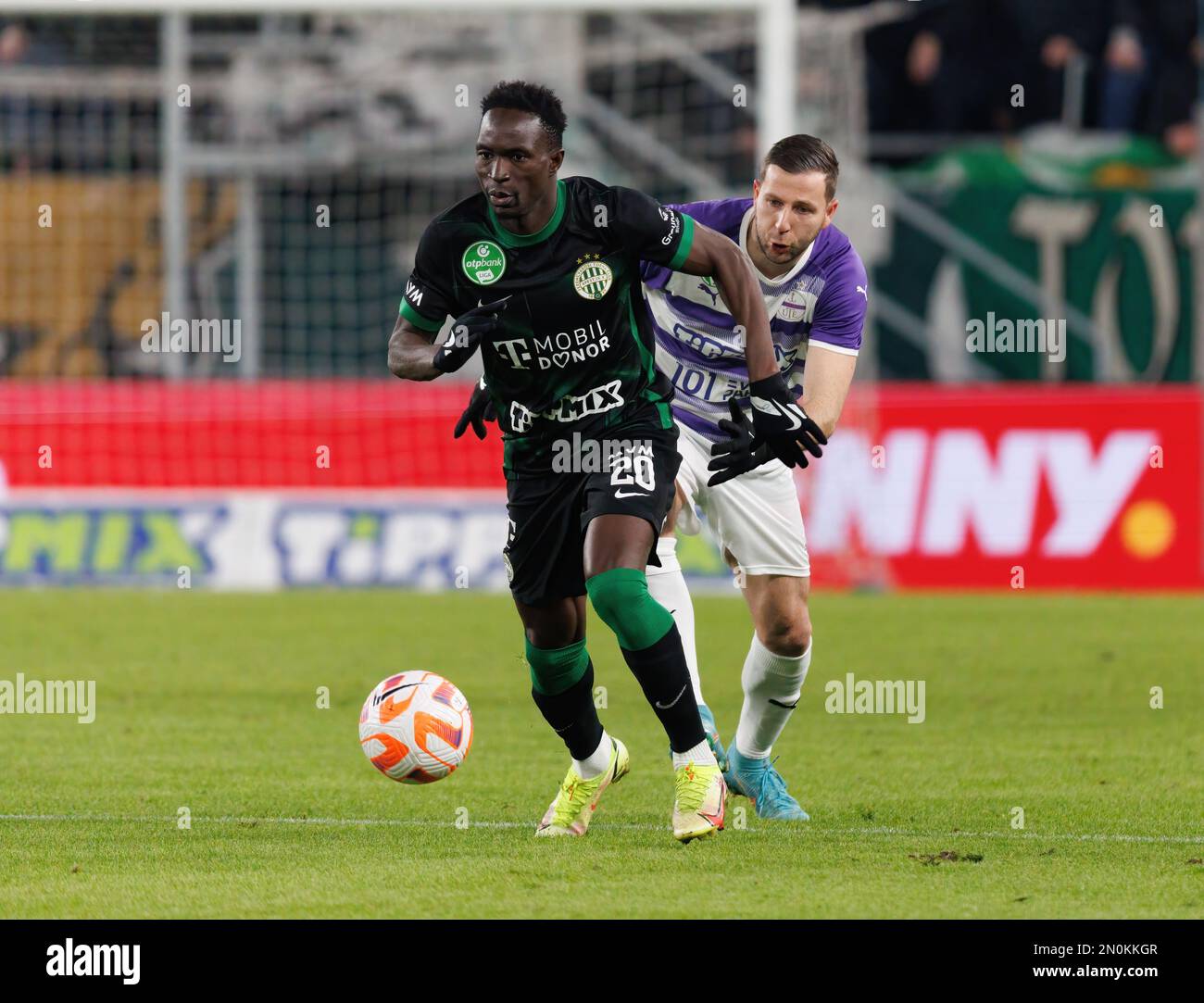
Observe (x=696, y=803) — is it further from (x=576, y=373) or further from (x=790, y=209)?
(x=790, y=209)

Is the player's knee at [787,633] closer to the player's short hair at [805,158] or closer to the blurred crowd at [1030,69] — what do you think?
the player's short hair at [805,158]

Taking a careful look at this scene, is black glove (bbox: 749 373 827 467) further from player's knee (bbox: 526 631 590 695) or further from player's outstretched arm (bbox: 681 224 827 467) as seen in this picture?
player's knee (bbox: 526 631 590 695)

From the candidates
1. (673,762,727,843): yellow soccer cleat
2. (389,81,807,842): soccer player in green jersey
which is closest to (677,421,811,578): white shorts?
(389,81,807,842): soccer player in green jersey

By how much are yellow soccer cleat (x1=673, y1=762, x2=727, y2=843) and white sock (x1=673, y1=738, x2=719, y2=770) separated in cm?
1

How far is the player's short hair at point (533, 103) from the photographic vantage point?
636 centimetres

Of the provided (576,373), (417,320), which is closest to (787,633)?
(576,373)

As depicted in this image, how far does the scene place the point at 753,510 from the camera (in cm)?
754

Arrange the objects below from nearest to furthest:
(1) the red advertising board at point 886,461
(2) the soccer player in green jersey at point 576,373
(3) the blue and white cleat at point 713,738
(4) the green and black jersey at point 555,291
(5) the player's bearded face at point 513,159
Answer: (5) the player's bearded face at point 513,159, (2) the soccer player in green jersey at point 576,373, (4) the green and black jersey at point 555,291, (3) the blue and white cleat at point 713,738, (1) the red advertising board at point 886,461

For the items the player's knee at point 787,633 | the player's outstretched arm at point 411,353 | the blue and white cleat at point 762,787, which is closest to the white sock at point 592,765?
the blue and white cleat at point 762,787

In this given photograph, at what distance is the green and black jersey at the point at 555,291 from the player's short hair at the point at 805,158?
51 cm

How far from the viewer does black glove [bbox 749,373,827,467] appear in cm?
658

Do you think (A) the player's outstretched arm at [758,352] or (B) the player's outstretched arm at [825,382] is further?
(B) the player's outstretched arm at [825,382]

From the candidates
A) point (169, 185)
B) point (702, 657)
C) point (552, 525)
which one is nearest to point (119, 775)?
point (552, 525)

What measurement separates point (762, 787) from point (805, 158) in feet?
6.96
